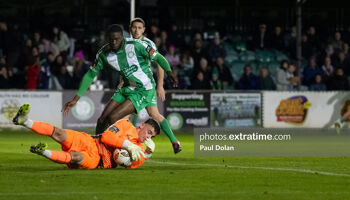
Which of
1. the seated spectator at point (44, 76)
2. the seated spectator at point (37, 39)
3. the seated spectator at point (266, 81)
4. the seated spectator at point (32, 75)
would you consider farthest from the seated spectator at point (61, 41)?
the seated spectator at point (266, 81)

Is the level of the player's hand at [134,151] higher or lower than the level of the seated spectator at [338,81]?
higher

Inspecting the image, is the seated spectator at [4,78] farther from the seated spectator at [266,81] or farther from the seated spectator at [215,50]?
the seated spectator at [266,81]

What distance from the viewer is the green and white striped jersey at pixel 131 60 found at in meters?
12.1

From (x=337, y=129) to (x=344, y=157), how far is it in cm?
942

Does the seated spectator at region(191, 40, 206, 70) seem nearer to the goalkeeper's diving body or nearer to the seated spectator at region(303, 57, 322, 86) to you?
the seated spectator at region(303, 57, 322, 86)

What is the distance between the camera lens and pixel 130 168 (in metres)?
11.2

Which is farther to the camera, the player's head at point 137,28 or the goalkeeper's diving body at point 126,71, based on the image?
the player's head at point 137,28

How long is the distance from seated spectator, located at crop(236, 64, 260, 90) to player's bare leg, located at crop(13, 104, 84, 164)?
49.1 feet

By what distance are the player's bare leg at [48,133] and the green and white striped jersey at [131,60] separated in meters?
1.90

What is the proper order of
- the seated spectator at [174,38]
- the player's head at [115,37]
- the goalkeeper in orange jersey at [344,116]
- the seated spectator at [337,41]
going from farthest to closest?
the seated spectator at [337,41]
the seated spectator at [174,38]
the goalkeeper in orange jersey at [344,116]
the player's head at [115,37]

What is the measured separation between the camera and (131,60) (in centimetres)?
1211

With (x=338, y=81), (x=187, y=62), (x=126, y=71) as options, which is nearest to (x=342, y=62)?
(x=338, y=81)

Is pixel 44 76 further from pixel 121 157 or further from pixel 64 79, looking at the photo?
pixel 121 157

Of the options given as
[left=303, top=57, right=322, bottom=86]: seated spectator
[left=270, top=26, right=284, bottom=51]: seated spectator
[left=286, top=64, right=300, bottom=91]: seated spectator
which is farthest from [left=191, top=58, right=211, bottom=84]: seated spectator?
[left=270, top=26, right=284, bottom=51]: seated spectator
